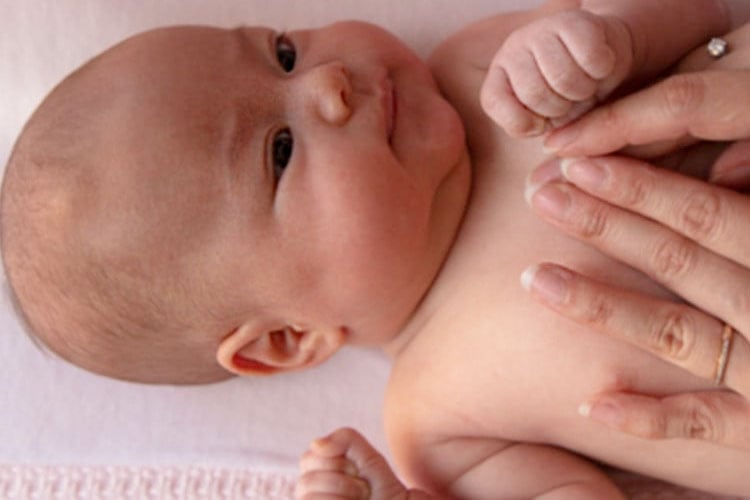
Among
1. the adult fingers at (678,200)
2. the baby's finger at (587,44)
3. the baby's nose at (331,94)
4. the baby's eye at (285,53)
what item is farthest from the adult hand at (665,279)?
the baby's eye at (285,53)

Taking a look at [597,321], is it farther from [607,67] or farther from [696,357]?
[607,67]

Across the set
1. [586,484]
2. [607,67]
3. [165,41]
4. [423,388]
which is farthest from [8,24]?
[586,484]

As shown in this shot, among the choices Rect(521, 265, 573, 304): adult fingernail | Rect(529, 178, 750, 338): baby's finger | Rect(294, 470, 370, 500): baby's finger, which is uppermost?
Rect(529, 178, 750, 338): baby's finger

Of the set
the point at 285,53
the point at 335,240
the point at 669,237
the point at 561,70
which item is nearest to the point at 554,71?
the point at 561,70

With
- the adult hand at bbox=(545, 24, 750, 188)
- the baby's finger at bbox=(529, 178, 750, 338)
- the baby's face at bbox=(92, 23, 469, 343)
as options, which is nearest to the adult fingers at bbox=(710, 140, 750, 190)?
the adult hand at bbox=(545, 24, 750, 188)

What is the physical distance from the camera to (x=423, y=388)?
126 cm

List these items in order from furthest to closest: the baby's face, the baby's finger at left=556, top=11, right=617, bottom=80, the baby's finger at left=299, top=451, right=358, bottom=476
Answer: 1. the baby's finger at left=299, top=451, right=358, bottom=476
2. the baby's face
3. the baby's finger at left=556, top=11, right=617, bottom=80

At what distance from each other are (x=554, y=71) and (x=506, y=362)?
38 centimetres

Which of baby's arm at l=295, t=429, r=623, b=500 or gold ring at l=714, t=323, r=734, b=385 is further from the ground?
gold ring at l=714, t=323, r=734, b=385

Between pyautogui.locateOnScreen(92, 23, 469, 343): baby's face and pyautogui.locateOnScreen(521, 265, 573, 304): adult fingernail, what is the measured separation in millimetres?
182

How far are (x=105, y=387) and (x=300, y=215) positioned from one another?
59 cm

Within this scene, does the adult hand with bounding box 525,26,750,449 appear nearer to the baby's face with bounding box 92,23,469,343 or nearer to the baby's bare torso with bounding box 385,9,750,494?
the baby's bare torso with bounding box 385,9,750,494

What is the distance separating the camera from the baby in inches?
44.4

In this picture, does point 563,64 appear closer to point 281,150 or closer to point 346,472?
point 281,150
